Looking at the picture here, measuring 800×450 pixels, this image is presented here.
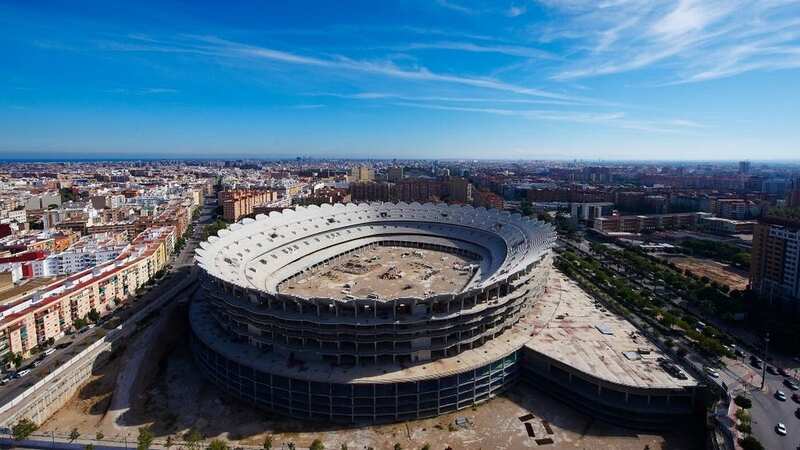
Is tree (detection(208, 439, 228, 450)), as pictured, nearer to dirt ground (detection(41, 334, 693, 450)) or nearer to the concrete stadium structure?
dirt ground (detection(41, 334, 693, 450))

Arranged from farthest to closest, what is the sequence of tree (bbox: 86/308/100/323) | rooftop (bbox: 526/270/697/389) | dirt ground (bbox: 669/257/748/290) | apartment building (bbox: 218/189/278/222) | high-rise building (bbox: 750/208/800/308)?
apartment building (bbox: 218/189/278/222), dirt ground (bbox: 669/257/748/290), high-rise building (bbox: 750/208/800/308), tree (bbox: 86/308/100/323), rooftop (bbox: 526/270/697/389)

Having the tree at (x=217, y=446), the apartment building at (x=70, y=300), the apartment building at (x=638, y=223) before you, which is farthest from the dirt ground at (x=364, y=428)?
the apartment building at (x=638, y=223)

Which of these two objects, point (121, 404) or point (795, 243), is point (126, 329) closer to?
point (121, 404)

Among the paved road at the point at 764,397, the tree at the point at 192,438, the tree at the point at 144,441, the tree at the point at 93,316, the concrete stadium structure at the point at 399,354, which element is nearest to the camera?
the tree at the point at 144,441

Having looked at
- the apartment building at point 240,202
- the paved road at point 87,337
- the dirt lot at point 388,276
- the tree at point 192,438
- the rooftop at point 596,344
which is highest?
the apartment building at point 240,202

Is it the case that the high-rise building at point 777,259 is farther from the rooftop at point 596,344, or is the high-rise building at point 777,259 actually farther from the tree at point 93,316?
the tree at point 93,316

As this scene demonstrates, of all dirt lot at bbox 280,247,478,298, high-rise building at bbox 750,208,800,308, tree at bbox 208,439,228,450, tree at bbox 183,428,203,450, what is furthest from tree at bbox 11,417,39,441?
high-rise building at bbox 750,208,800,308

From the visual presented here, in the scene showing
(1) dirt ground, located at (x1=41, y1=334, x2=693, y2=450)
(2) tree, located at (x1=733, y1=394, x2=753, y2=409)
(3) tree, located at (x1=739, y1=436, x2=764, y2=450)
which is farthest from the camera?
(2) tree, located at (x1=733, y1=394, x2=753, y2=409)

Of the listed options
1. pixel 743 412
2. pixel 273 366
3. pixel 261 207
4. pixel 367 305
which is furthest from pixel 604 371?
pixel 261 207
